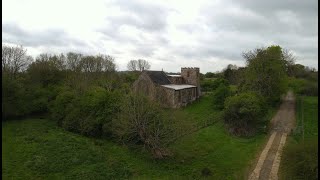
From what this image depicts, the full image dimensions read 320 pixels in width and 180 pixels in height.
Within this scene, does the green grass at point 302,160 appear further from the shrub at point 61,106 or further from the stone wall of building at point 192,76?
the stone wall of building at point 192,76

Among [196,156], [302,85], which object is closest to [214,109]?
[196,156]

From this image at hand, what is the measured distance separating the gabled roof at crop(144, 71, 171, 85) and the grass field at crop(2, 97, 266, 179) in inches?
804

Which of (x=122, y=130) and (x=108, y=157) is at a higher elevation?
(x=122, y=130)

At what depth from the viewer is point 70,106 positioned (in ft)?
140

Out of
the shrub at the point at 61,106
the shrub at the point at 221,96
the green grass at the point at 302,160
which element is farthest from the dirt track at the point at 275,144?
the shrub at the point at 61,106

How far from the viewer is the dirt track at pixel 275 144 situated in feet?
89.3

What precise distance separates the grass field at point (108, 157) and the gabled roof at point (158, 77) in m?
20.4

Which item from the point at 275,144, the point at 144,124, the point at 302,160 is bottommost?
the point at 275,144

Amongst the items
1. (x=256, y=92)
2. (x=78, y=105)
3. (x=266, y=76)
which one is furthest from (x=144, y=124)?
(x=266, y=76)

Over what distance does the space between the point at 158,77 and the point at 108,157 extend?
30663 millimetres

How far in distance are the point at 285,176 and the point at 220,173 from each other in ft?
18.2

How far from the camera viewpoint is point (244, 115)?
4122 cm

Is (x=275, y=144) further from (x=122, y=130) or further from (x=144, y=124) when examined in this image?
(x=122, y=130)

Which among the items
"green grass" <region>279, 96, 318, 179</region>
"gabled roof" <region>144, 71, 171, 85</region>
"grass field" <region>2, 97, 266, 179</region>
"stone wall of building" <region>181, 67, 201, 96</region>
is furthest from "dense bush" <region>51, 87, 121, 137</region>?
"stone wall of building" <region>181, 67, 201, 96</region>
